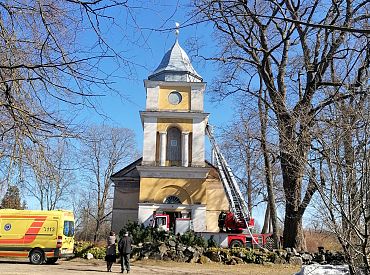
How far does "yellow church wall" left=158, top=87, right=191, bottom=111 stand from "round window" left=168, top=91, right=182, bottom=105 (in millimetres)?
195

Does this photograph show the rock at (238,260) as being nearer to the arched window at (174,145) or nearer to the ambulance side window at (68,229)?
the ambulance side window at (68,229)

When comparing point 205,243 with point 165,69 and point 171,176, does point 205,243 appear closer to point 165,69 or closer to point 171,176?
point 171,176

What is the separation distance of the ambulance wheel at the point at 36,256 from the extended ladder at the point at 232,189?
499 inches

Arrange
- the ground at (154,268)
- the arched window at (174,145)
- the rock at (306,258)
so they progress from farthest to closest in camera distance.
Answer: the arched window at (174,145) < the rock at (306,258) < the ground at (154,268)

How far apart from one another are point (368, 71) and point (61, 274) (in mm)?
12773

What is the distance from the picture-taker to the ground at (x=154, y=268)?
17.1 m

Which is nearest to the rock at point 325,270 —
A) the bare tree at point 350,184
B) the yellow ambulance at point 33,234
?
the bare tree at point 350,184

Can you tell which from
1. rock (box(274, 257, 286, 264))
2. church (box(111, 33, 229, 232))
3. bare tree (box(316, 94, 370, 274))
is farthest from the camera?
church (box(111, 33, 229, 232))

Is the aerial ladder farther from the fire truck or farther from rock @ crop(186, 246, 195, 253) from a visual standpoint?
rock @ crop(186, 246, 195, 253)

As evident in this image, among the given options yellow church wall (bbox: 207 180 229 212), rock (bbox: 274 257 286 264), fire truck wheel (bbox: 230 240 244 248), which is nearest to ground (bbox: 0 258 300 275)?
rock (bbox: 274 257 286 264)

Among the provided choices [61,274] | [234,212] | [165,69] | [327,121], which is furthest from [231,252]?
[165,69]

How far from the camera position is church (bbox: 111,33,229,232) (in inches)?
1300

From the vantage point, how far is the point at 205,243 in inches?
933

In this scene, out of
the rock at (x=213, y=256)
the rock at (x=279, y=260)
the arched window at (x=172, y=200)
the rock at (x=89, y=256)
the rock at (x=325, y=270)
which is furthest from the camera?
the arched window at (x=172, y=200)
